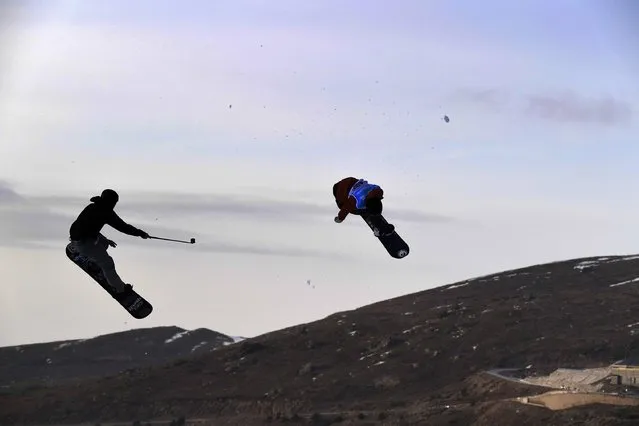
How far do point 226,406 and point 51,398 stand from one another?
2617 centimetres

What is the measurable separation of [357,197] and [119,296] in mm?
9947

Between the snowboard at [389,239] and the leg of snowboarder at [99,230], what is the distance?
11206 millimetres

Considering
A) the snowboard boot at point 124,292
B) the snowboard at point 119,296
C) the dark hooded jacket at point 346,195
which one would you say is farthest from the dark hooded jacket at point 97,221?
the dark hooded jacket at point 346,195

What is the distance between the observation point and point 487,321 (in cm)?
15138

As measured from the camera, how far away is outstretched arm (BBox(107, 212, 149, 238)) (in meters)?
35.7

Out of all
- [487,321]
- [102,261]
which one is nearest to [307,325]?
[487,321]

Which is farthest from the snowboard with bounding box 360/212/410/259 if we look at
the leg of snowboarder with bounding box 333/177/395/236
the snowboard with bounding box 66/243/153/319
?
the snowboard with bounding box 66/243/153/319

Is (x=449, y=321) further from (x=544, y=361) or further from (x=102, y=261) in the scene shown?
(x=102, y=261)

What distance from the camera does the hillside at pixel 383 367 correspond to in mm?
120562

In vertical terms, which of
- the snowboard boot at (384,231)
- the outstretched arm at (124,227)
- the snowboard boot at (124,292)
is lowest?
Answer: the snowboard boot at (124,292)

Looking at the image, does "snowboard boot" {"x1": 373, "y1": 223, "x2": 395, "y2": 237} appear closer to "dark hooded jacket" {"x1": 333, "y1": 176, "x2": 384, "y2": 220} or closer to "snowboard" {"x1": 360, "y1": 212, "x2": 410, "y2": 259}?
"snowboard" {"x1": 360, "y1": 212, "x2": 410, "y2": 259}

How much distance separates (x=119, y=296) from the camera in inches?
1563

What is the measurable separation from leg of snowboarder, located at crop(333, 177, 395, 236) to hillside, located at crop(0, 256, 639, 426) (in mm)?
59446

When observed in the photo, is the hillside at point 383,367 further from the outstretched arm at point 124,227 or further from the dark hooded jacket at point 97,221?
the outstretched arm at point 124,227
